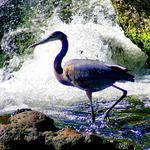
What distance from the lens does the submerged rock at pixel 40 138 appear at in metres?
6.19

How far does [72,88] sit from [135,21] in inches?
71.4

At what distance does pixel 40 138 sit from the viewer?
6305 millimetres

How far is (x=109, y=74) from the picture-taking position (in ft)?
26.1

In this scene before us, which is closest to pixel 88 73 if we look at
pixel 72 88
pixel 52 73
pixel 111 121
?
pixel 111 121

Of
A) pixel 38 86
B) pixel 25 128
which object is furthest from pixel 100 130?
pixel 38 86

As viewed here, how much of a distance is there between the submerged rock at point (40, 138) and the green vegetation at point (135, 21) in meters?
5.31

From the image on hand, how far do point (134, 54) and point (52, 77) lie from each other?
1736 millimetres

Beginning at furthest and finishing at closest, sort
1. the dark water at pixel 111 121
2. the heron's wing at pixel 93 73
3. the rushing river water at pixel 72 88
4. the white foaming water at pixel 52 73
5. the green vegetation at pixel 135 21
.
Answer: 1. the green vegetation at pixel 135 21
2. the white foaming water at pixel 52 73
3. the rushing river water at pixel 72 88
4. the heron's wing at pixel 93 73
5. the dark water at pixel 111 121

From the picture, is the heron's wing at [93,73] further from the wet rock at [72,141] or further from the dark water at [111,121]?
the wet rock at [72,141]

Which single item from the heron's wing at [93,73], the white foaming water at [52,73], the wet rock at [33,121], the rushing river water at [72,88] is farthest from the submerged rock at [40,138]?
the white foaming water at [52,73]

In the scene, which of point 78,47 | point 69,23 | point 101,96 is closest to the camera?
point 101,96

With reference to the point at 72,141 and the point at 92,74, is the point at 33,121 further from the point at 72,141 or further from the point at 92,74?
the point at 92,74

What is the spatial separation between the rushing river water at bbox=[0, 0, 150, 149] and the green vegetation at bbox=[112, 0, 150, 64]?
674 millimetres

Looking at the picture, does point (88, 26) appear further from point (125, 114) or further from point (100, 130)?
point (100, 130)
